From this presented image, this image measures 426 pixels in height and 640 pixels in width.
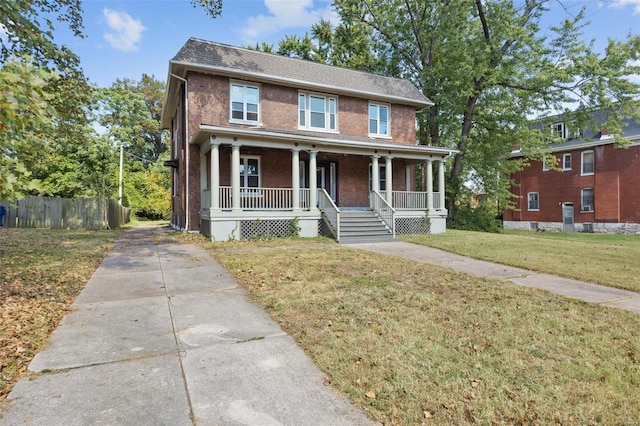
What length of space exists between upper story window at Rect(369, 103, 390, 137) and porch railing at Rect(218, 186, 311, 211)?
5.77 meters

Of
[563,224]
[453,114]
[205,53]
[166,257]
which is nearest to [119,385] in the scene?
[166,257]

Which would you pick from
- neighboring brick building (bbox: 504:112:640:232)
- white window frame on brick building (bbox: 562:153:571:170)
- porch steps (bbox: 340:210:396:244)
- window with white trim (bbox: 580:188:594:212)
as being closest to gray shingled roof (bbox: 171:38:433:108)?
porch steps (bbox: 340:210:396:244)

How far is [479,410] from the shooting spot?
102 inches

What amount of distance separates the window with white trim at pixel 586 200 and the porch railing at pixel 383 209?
23414mm

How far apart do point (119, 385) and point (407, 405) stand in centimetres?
235

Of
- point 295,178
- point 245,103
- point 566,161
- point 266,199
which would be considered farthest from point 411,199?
point 566,161

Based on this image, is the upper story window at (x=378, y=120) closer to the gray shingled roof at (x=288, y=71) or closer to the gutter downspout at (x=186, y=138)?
the gray shingled roof at (x=288, y=71)

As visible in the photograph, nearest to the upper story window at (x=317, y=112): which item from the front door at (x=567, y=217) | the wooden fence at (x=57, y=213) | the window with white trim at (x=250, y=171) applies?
the window with white trim at (x=250, y=171)

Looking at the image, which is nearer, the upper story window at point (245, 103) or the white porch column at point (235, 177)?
the white porch column at point (235, 177)

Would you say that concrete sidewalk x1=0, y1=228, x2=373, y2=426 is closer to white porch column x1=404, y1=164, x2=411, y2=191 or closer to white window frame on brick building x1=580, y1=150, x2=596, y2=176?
white porch column x1=404, y1=164, x2=411, y2=191

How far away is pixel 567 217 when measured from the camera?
3055 cm

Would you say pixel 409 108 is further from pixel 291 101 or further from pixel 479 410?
pixel 479 410

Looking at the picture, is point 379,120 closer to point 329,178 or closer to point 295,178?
point 329,178

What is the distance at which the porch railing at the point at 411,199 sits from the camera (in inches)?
672
